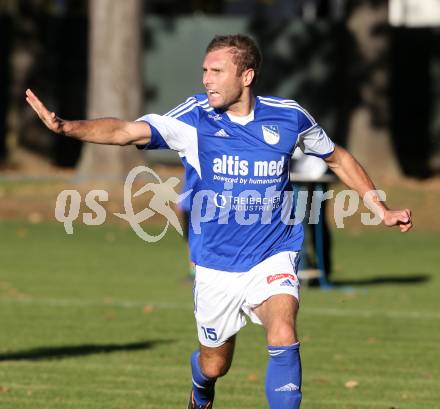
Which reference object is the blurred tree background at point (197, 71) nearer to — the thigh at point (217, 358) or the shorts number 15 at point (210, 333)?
the thigh at point (217, 358)

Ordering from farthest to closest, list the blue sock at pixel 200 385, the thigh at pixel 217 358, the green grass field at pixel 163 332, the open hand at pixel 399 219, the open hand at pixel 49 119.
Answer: the green grass field at pixel 163 332 → the blue sock at pixel 200 385 → the thigh at pixel 217 358 → the open hand at pixel 399 219 → the open hand at pixel 49 119

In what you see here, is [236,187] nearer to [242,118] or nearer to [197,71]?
[242,118]

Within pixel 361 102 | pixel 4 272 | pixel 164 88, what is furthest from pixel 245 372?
pixel 164 88

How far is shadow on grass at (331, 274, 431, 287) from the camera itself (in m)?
16.7

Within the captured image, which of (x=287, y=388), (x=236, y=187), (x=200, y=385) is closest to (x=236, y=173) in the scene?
(x=236, y=187)

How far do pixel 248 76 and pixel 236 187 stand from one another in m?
0.64

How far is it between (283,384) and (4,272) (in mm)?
10047

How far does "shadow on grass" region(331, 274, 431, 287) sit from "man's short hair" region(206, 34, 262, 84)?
28.8ft

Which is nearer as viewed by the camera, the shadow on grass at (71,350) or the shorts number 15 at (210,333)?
the shorts number 15 at (210,333)

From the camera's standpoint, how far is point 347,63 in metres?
29.9

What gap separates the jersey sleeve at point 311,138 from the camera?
8117 millimetres

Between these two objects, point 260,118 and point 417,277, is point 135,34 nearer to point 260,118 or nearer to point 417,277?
point 417,277

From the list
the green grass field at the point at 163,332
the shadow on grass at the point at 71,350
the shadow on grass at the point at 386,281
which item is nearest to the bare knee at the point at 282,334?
the green grass field at the point at 163,332

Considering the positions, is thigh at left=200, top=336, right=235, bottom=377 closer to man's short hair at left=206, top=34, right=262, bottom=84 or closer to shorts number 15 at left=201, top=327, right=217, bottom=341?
shorts number 15 at left=201, top=327, right=217, bottom=341
